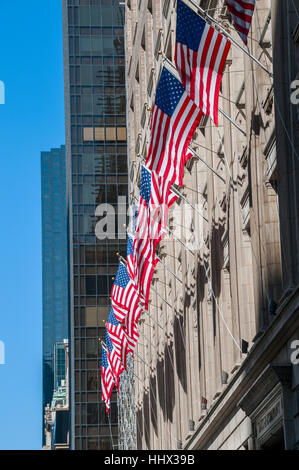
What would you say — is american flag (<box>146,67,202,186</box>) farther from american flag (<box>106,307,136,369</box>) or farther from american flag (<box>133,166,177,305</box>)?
american flag (<box>106,307,136,369</box>)

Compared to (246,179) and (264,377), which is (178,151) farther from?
(264,377)

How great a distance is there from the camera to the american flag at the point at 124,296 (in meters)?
41.4

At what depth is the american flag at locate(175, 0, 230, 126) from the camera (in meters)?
24.5

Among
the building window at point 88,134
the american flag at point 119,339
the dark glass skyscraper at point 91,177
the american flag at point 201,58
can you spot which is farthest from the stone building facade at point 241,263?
the building window at point 88,134

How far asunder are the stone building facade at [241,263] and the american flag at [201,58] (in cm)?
143

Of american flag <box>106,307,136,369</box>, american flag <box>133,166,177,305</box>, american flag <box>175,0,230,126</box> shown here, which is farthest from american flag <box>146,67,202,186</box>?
american flag <box>106,307,136,369</box>

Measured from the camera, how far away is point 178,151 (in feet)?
90.3

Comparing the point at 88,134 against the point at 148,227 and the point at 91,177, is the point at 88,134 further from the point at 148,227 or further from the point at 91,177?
the point at 148,227

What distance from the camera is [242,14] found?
74.8 ft

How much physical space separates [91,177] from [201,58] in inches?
3729

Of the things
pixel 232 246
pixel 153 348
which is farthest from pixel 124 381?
pixel 232 246

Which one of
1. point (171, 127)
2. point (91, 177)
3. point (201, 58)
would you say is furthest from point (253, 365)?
point (91, 177)

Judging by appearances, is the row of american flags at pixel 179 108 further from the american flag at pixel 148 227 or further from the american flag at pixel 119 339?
the american flag at pixel 119 339
